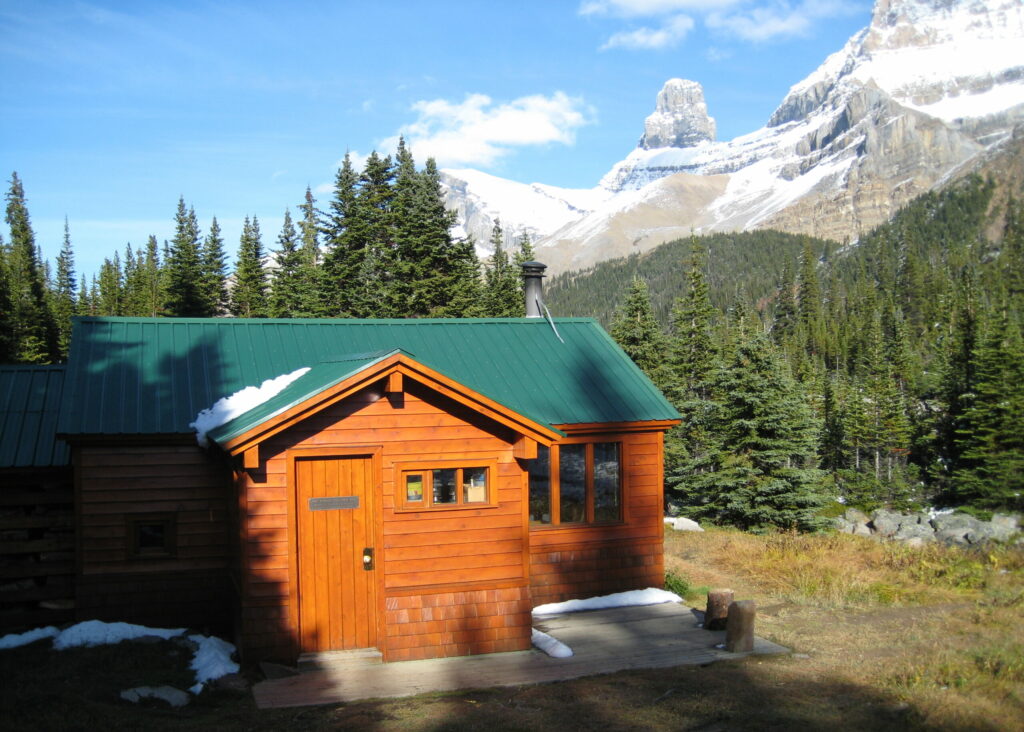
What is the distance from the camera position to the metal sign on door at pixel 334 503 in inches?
421

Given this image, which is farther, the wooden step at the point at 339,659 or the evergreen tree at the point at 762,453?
the evergreen tree at the point at 762,453

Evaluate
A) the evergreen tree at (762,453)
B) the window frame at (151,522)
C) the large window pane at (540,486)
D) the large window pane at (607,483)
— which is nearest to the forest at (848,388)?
the evergreen tree at (762,453)

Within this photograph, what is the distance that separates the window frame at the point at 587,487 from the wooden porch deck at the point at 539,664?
1495 millimetres

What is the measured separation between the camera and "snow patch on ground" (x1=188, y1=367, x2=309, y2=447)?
38.6ft

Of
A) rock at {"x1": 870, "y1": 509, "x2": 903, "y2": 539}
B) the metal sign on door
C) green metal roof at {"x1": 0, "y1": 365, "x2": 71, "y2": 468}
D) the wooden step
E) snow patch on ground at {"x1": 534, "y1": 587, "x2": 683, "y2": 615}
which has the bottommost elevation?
rock at {"x1": 870, "y1": 509, "x2": 903, "y2": 539}

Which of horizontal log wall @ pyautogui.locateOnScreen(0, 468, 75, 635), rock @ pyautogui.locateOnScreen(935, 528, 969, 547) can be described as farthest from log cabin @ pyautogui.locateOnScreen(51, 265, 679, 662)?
rock @ pyautogui.locateOnScreen(935, 528, 969, 547)

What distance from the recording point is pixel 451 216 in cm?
4700

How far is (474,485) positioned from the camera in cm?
1127

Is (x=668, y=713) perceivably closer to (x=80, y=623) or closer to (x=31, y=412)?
(x=80, y=623)

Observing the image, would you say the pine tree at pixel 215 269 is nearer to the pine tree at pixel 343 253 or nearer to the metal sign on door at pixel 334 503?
the pine tree at pixel 343 253

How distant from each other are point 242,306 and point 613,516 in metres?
53.6

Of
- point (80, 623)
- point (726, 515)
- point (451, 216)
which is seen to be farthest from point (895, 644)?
point (451, 216)

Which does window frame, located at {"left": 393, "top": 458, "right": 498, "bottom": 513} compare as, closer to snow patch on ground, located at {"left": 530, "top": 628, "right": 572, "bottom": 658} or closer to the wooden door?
the wooden door

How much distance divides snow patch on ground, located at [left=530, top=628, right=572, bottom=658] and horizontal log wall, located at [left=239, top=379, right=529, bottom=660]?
0.24 meters
